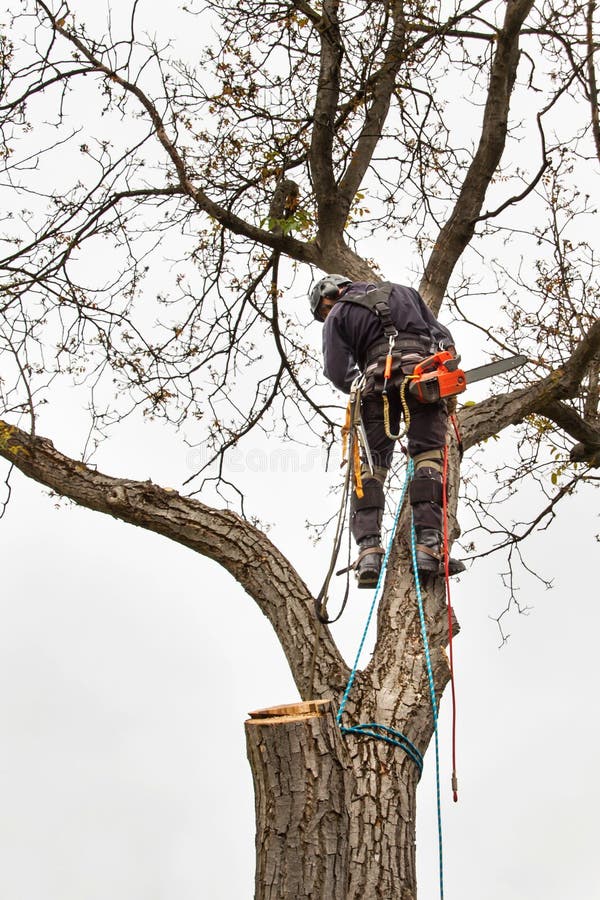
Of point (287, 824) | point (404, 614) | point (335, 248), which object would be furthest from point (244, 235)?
point (287, 824)

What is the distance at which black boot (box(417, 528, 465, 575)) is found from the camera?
14.0 feet

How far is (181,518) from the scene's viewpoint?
4.48 m

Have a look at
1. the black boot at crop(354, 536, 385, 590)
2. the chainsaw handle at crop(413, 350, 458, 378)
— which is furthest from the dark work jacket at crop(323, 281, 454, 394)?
the black boot at crop(354, 536, 385, 590)

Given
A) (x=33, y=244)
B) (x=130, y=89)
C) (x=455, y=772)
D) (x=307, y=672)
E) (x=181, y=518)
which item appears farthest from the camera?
(x=130, y=89)

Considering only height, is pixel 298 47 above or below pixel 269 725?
above

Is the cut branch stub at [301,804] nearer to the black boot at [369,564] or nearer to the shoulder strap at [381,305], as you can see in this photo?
the black boot at [369,564]

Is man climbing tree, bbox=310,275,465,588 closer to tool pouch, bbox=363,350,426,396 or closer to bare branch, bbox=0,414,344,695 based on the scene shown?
tool pouch, bbox=363,350,426,396

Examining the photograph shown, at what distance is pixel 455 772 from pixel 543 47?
522 cm

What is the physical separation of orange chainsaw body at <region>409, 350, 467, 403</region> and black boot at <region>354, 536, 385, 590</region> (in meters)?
0.74

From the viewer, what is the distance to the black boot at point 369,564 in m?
4.38

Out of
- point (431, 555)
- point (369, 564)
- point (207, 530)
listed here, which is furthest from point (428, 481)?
point (207, 530)

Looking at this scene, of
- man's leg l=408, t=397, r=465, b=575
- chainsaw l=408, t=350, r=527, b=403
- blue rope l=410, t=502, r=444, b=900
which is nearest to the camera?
blue rope l=410, t=502, r=444, b=900

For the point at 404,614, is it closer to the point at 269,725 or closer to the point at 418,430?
the point at 418,430

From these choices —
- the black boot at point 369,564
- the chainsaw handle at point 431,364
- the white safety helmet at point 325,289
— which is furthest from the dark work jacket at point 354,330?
the black boot at point 369,564
